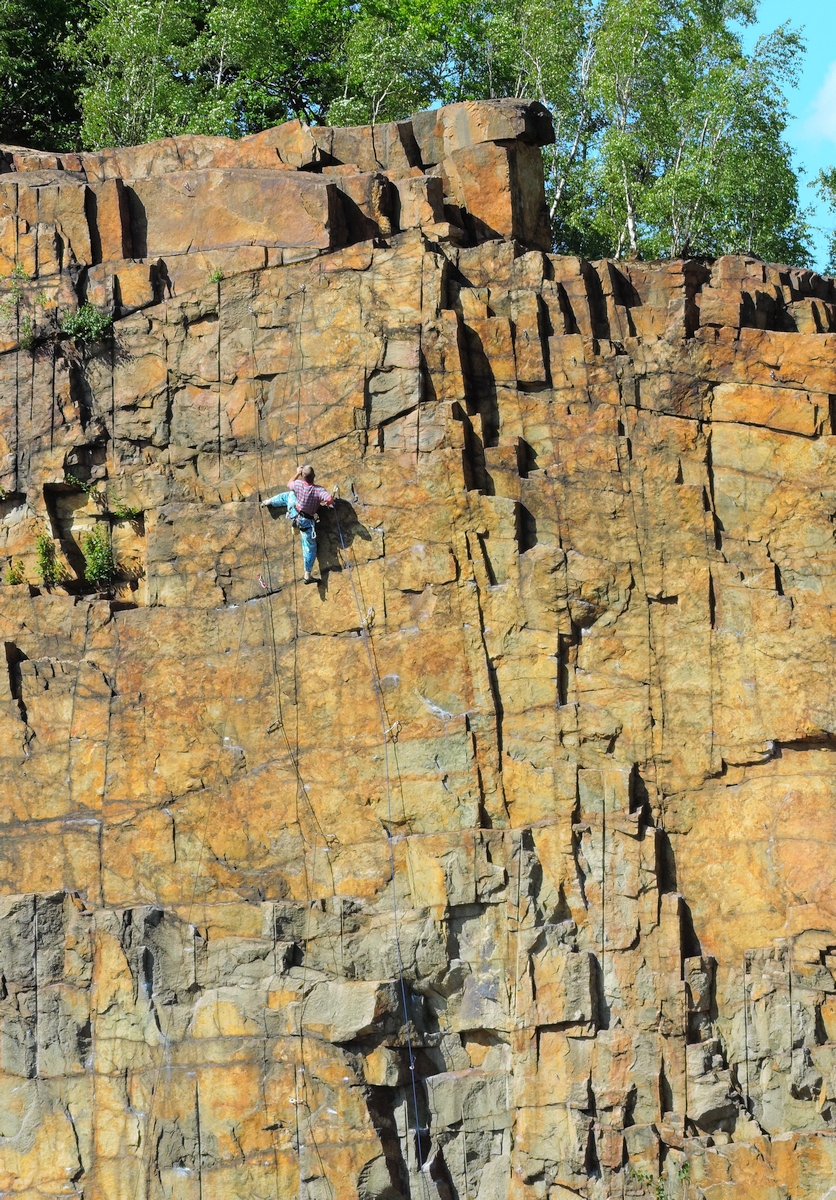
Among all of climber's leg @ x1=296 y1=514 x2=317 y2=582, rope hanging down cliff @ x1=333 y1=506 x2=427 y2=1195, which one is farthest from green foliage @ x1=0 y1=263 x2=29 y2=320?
rope hanging down cliff @ x1=333 y1=506 x2=427 y2=1195

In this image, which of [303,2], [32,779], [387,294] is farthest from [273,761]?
[303,2]

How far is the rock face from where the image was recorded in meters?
21.0

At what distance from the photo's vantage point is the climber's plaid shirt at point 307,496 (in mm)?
22109

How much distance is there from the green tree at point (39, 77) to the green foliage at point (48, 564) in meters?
15.0

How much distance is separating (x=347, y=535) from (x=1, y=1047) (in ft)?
25.9

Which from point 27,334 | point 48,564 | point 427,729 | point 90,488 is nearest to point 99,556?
point 48,564

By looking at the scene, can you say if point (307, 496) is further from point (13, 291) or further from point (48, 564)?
point (13, 291)

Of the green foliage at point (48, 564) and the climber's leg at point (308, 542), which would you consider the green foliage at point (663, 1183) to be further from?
the green foliage at point (48, 564)

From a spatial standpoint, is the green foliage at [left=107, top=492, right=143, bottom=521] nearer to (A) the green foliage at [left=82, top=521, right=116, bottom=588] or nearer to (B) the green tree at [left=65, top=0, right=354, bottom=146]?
(A) the green foliage at [left=82, top=521, right=116, bottom=588]

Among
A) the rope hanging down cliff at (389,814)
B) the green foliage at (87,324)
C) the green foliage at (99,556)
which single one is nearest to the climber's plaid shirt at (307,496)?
the rope hanging down cliff at (389,814)

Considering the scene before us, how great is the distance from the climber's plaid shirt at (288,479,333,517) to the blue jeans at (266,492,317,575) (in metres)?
0.08

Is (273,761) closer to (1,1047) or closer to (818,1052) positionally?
(1,1047)

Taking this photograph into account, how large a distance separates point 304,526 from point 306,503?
301 mm

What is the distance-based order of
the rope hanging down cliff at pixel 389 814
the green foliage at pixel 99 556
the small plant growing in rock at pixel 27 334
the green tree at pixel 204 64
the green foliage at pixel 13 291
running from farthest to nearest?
the green tree at pixel 204 64 → the green foliage at pixel 13 291 → the small plant growing in rock at pixel 27 334 → the green foliage at pixel 99 556 → the rope hanging down cliff at pixel 389 814
